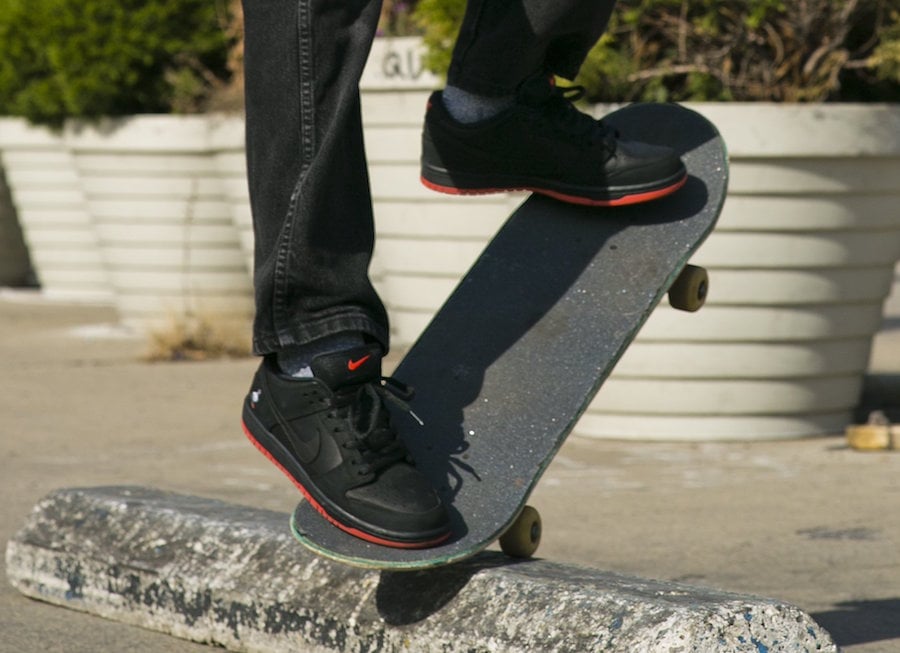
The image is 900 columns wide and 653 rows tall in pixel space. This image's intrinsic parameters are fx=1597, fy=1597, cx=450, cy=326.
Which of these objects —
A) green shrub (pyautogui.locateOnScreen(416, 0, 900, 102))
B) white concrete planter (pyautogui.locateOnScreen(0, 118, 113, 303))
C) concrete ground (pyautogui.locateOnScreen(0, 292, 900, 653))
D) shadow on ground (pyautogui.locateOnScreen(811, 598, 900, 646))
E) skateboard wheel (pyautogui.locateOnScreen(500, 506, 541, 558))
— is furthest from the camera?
white concrete planter (pyautogui.locateOnScreen(0, 118, 113, 303))

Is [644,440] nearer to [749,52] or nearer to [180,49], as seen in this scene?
[749,52]

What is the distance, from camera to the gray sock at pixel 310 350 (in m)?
2.30

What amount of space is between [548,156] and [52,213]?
595 cm

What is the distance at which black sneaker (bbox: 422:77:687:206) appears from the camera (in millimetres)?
2578

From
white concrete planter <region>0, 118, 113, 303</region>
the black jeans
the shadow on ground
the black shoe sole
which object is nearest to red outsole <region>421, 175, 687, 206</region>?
the black shoe sole

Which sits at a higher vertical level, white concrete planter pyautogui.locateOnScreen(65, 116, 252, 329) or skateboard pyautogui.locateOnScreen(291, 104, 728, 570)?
skateboard pyautogui.locateOnScreen(291, 104, 728, 570)

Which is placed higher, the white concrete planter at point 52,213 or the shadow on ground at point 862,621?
the shadow on ground at point 862,621

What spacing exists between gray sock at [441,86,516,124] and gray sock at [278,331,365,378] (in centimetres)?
50

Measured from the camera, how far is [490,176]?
2.65 metres

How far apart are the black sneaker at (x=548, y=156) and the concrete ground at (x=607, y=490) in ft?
2.76

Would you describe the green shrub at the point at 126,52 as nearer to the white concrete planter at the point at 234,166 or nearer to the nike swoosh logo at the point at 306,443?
the white concrete planter at the point at 234,166

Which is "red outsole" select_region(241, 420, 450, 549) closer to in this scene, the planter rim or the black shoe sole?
the black shoe sole

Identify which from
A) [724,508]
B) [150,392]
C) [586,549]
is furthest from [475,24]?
[150,392]

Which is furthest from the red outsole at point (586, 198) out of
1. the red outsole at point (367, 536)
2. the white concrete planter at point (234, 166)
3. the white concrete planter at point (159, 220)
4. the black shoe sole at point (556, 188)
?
the white concrete planter at point (159, 220)
